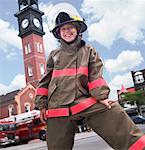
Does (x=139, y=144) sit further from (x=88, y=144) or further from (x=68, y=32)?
(x=88, y=144)

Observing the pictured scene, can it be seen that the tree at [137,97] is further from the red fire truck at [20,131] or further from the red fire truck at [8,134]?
the red fire truck at [8,134]

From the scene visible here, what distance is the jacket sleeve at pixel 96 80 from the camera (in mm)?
2428

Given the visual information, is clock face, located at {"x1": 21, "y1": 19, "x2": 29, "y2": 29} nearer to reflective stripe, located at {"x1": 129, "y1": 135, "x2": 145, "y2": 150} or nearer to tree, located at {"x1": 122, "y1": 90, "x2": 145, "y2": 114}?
tree, located at {"x1": 122, "y1": 90, "x2": 145, "y2": 114}

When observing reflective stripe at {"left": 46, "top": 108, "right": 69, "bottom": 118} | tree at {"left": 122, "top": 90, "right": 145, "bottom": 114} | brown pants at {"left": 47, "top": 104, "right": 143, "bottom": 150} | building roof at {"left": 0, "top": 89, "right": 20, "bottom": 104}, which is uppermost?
building roof at {"left": 0, "top": 89, "right": 20, "bottom": 104}

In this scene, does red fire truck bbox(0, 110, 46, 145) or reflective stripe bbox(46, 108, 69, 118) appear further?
red fire truck bbox(0, 110, 46, 145)

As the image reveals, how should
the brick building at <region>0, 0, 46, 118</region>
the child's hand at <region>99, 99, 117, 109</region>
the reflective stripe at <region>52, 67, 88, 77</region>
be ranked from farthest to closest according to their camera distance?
the brick building at <region>0, 0, 46, 118</region> → the reflective stripe at <region>52, 67, 88, 77</region> → the child's hand at <region>99, 99, 117, 109</region>

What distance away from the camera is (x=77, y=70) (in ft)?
8.49

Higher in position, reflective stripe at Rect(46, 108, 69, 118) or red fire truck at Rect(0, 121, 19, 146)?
red fire truck at Rect(0, 121, 19, 146)

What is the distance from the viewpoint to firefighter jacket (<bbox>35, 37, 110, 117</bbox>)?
2.46 m

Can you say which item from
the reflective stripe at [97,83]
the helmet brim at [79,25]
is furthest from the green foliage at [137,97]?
the reflective stripe at [97,83]

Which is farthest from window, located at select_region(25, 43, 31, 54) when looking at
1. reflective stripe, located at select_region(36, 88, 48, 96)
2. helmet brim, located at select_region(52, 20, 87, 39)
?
reflective stripe, located at select_region(36, 88, 48, 96)

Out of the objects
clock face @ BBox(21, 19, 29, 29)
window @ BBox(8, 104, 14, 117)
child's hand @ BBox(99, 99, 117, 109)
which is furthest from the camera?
clock face @ BBox(21, 19, 29, 29)

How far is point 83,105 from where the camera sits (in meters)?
2.44

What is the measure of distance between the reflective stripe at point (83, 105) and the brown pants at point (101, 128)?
0.03 meters
